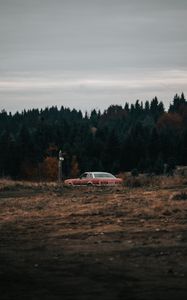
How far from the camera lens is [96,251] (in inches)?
503

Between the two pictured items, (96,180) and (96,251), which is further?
(96,180)

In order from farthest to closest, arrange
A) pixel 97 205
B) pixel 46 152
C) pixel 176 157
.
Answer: pixel 46 152 → pixel 176 157 → pixel 97 205

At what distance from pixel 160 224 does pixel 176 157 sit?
414 ft

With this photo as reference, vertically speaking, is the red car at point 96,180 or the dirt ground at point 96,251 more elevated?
the red car at point 96,180

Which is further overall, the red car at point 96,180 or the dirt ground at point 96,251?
the red car at point 96,180

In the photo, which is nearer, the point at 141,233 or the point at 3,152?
the point at 141,233

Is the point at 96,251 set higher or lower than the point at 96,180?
lower

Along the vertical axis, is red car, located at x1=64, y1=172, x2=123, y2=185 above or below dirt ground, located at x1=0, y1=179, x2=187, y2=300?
above

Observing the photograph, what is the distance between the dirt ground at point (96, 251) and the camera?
9.19m

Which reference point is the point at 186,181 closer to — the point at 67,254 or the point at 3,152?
the point at 67,254

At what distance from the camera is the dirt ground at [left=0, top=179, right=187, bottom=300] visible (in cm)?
919

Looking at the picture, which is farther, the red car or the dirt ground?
the red car

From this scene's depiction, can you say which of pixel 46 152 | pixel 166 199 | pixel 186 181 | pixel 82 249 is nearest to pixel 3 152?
pixel 46 152

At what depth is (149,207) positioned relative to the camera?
20.3m
